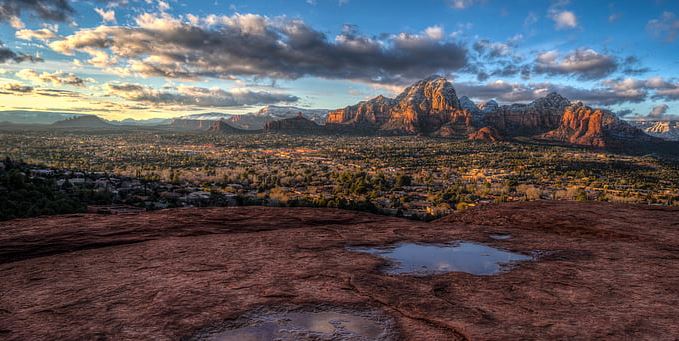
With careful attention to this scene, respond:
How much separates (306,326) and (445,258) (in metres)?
5.14

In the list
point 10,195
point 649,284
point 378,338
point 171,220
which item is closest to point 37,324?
point 378,338

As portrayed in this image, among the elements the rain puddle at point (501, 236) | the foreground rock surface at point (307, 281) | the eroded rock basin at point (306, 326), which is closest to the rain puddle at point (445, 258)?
the foreground rock surface at point (307, 281)

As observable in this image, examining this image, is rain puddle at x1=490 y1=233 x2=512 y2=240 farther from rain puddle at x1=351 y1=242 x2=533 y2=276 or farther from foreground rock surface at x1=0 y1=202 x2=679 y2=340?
rain puddle at x1=351 y1=242 x2=533 y2=276

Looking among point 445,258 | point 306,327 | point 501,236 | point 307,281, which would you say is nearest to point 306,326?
point 306,327

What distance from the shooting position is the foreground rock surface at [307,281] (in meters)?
5.55

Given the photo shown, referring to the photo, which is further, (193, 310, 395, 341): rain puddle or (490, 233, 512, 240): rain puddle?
(490, 233, 512, 240): rain puddle

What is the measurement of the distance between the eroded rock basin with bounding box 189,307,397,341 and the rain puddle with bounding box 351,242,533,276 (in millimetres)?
2517

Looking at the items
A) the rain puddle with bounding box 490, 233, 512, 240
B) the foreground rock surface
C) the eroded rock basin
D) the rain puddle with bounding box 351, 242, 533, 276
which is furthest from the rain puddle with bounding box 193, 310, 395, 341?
the rain puddle with bounding box 490, 233, 512, 240

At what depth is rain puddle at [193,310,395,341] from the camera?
17.0ft

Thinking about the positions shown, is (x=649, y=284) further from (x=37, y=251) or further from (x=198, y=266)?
(x=37, y=251)

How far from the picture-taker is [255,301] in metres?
6.32

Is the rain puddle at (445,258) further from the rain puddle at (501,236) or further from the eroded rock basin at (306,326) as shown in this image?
the eroded rock basin at (306,326)

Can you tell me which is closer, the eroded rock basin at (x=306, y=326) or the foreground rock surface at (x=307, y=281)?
the eroded rock basin at (x=306, y=326)

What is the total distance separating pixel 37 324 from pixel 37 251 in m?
5.09
